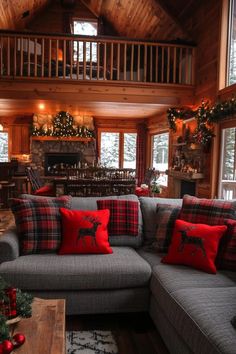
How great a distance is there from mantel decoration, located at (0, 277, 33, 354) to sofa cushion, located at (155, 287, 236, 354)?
2.70ft

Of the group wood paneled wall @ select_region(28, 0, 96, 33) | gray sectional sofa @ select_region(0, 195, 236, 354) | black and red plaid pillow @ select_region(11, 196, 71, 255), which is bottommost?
gray sectional sofa @ select_region(0, 195, 236, 354)

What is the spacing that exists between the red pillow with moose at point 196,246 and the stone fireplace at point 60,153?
642 centimetres

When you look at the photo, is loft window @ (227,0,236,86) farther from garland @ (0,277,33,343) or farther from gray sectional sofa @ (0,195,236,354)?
garland @ (0,277,33,343)

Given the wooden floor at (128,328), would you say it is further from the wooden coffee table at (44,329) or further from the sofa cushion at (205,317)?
the wooden coffee table at (44,329)

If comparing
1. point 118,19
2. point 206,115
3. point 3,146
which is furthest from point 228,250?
point 3,146

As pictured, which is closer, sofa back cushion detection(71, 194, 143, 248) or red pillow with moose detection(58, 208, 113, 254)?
red pillow with moose detection(58, 208, 113, 254)

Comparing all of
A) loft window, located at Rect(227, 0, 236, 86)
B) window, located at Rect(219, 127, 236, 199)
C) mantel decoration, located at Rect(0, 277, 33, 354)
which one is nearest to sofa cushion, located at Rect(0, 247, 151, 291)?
mantel decoration, located at Rect(0, 277, 33, 354)

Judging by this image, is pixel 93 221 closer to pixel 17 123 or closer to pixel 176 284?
pixel 176 284

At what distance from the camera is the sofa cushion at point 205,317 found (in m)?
1.38

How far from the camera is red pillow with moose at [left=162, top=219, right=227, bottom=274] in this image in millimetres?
2262

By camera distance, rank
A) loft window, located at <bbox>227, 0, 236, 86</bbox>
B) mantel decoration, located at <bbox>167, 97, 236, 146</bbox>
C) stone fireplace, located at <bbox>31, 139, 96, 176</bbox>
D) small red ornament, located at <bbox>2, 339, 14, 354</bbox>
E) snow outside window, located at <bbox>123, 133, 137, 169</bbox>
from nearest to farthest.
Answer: small red ornament, located at <bbox>2, 339, 14, 354</bbox>
mantel decoration, located at <bbox>167, 97, 236, 146</bbox>
loft window, located at <bbox>227, 0, 236, 86</bbox>
stone fireplace, located at <bbox>31, 139, 96, 176</bbox>
snow outside window, located at <bbox>123, 133, 137, 169</bbox>

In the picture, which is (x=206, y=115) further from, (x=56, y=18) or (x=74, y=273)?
(x=56, y=18)

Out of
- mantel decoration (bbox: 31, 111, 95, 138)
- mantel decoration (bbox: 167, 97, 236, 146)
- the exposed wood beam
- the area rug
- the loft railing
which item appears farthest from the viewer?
mantel decoration (bbox: 31, 111, 95, 138)

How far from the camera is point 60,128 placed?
28.0ft
